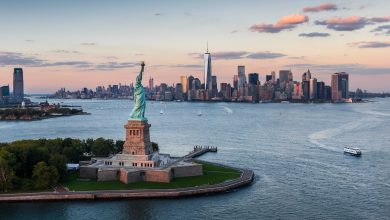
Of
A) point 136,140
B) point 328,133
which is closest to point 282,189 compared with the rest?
point 136,140

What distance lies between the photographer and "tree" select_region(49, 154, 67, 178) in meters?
54.1

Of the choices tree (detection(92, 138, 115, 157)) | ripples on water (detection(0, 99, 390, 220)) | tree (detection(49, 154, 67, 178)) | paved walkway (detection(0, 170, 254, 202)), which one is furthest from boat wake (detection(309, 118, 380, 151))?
tree (detection(49, 154, 67, 178))

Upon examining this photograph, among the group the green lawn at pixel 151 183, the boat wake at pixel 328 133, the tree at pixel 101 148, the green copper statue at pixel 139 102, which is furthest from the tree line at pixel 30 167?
the boat wake at pixel 328 133

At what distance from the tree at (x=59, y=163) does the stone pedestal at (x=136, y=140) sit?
22.5 ft

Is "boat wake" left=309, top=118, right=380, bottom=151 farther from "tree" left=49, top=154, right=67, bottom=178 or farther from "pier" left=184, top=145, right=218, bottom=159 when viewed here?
"tree" left=49, top=154, right=67, bottom=178

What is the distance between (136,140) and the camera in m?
58.1

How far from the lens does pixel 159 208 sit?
1859 inches

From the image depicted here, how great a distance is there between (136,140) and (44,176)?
11.2 metres

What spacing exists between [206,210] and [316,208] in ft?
33.2

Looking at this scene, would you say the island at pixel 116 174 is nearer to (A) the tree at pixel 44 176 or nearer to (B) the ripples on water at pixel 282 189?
(A) the tree at pixel 44 176

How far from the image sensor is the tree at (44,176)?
51.2 m

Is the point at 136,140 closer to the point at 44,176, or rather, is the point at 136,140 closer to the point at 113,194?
the point at 113,194

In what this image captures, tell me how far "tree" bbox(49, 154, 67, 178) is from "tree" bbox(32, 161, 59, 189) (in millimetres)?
1676

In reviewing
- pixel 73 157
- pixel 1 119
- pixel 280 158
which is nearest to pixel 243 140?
pixel 280 158
